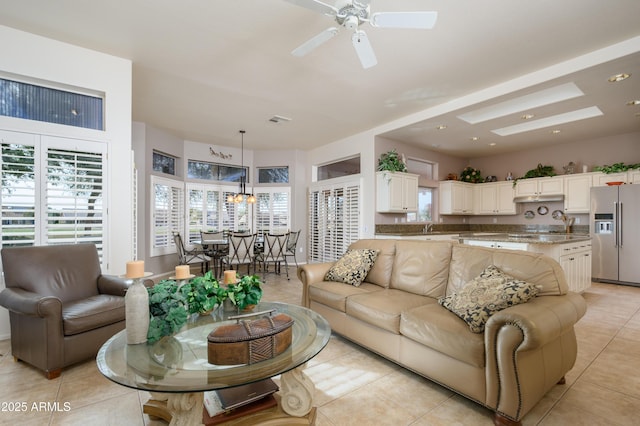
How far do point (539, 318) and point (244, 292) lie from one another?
1.78 m

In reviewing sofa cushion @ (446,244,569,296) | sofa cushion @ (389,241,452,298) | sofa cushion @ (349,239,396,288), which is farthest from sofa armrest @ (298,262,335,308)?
sofa cushion @ (446,244,569,296)

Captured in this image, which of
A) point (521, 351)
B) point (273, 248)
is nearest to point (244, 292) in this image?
point (521, 351)

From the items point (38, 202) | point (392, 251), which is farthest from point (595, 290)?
point (38, 202)

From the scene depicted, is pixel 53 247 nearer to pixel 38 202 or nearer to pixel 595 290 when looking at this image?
pixel 38 202

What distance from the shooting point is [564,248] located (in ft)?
13.1

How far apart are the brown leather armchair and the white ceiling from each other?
7.23 feet

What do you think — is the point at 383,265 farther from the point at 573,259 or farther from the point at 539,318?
the point at 573,259

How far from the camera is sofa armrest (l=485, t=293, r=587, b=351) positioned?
151cm

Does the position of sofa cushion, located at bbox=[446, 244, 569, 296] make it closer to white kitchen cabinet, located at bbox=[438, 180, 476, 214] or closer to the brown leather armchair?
the brown leather armchair

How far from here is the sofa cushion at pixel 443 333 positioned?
5.73ft

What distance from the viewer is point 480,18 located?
8.70 feet

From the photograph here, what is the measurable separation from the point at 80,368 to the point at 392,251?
297 cm

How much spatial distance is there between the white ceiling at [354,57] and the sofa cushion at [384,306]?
252 cm

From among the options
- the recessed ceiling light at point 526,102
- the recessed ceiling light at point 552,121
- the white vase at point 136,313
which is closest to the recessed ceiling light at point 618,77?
the recessed ceiling light at point 526,102
